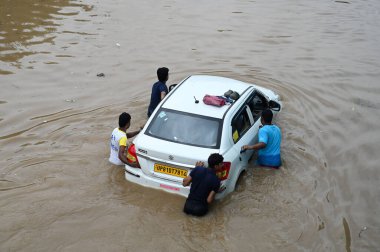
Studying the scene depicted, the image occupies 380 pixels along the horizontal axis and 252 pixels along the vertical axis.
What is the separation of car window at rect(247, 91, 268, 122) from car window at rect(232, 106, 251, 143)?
1.16 feet

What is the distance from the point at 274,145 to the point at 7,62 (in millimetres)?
8583

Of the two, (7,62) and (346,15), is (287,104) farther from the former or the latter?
(346,15)

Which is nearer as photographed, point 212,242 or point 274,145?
point 212,242

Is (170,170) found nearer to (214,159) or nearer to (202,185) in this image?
(202,185)

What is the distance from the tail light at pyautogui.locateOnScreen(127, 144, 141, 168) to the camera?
7.00 meters

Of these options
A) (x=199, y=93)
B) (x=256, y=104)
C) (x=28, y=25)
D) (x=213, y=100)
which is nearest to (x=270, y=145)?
(x=256, y=104)

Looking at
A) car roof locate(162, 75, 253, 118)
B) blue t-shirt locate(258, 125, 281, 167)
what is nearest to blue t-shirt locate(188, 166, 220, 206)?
car roof locate(162, 75, 253, 118)

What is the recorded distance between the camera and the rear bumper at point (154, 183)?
22.2ft

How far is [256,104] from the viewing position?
848 cm

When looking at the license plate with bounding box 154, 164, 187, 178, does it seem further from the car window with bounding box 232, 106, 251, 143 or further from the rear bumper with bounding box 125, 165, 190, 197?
the car window with bounding box 232, 106, 251, 143

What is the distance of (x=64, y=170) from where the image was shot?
7836 millimetres

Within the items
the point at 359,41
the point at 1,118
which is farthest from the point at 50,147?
the point at 359,41

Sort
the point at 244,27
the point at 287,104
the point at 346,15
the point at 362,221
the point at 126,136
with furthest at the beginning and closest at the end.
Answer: the point at 346,15, the point at 244,27, the point at 287,104, the point at 126,136, the point at 362,221

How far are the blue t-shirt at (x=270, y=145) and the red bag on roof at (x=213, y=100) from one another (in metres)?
0.88
